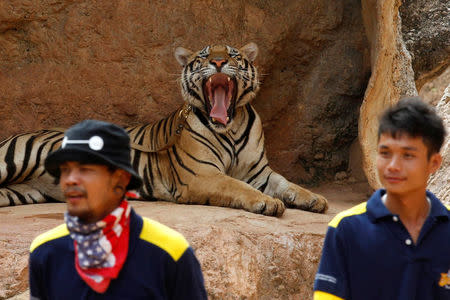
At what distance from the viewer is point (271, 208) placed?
6.00 meters

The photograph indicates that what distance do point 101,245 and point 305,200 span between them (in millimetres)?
4216

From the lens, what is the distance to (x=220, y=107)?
23.0ft

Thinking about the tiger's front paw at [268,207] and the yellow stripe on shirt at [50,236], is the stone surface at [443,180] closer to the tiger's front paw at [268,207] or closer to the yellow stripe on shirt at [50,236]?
the tiger's front paw at [268,207]

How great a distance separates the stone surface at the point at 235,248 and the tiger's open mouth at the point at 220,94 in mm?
1273

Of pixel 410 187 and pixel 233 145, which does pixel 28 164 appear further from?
pixel 410 187

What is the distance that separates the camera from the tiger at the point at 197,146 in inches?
275

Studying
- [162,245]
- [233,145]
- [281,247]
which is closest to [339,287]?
[162,245]

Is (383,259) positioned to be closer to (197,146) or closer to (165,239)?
(165,239)

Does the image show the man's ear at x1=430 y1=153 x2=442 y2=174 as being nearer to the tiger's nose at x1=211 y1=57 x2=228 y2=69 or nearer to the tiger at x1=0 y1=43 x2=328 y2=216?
the tiger at x1=0 y1=43 x2=328 y2=216

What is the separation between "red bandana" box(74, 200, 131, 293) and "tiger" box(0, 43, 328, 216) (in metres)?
4.22

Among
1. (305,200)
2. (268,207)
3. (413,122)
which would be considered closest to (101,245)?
(413,122)

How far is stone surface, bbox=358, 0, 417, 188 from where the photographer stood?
21.1 feet

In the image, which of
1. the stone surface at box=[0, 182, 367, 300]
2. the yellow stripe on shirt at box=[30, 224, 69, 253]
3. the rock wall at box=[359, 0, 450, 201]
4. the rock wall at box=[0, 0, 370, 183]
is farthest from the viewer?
the rock wall at box=[0, 0, 370, 183]

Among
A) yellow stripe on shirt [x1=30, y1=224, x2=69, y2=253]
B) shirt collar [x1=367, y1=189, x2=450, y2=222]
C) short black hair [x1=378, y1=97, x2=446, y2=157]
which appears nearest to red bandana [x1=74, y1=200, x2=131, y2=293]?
yellow stripe on shirt [x1=30, y1=224, x2=69, y2=253]
